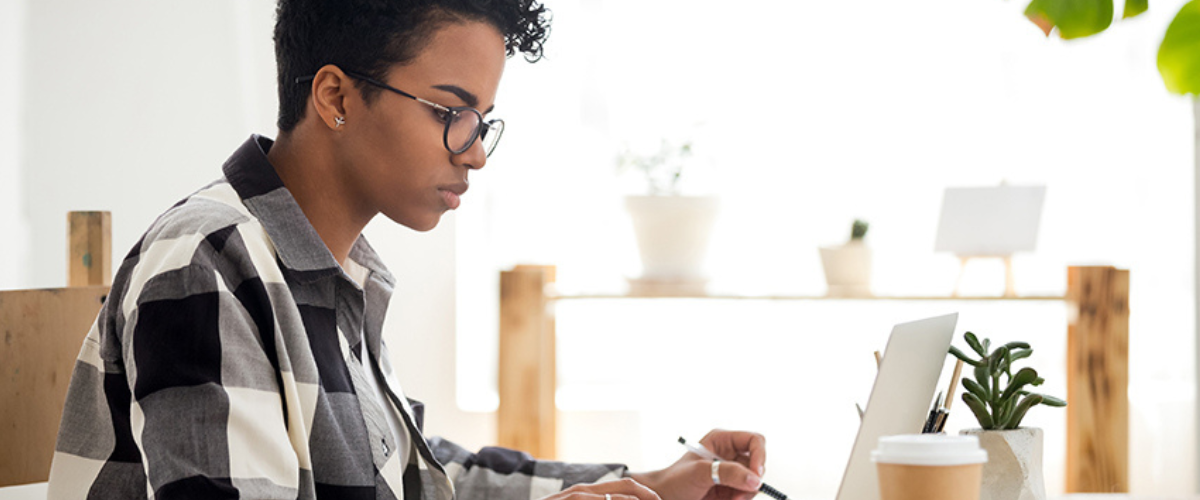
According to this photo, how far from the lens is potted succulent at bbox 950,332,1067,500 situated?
94cm

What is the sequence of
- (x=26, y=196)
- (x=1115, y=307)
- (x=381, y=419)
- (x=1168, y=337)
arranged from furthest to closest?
(x=1168, y=337)
(x=1115, y=307)
(x=26, y=196)
(x=381, y=419)

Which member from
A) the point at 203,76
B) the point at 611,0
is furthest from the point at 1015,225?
the point at 203,76

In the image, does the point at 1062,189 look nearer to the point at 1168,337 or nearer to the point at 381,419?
the point at 1168,337

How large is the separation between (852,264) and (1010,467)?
1.61 metres

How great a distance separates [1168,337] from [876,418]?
7.61ft

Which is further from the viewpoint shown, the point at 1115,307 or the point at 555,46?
the point at 555,46

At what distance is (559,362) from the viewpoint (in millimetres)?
2924

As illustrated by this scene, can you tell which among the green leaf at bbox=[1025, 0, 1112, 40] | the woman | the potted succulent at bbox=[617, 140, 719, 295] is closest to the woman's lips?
the woman

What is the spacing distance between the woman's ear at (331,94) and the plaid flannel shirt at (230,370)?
0.08 m

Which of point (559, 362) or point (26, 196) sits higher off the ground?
point (26, 196)

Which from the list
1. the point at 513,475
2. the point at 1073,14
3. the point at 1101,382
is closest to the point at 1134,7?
the point at 1073,14

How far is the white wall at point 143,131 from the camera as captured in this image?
7.19 feet

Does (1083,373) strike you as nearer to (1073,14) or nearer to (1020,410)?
(1020,410)

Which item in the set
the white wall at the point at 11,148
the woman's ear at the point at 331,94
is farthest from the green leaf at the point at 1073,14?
the white wall at the point at 11,148
